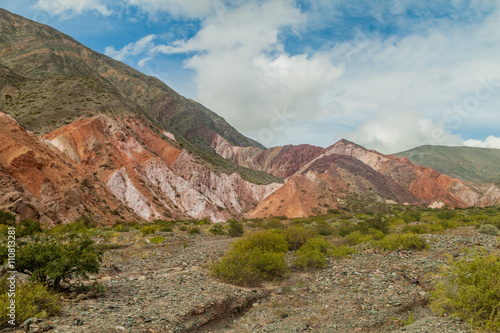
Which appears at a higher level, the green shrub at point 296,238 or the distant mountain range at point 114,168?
the distant mountain range at point 114,168

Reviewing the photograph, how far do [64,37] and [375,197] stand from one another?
13086cm

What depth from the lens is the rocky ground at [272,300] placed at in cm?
755

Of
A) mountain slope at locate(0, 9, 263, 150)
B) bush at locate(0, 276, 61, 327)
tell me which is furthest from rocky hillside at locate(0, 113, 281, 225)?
bush at locate(0, 276, 61, 327)

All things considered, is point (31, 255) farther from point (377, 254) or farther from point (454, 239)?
point (454, 239)

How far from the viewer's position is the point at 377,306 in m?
9.31

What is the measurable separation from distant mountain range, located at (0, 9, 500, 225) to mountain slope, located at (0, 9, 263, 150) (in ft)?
0.97

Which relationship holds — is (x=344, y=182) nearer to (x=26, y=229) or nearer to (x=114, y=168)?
(x=114, y=168)

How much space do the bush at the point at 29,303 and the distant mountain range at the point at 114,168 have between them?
22.9 metres

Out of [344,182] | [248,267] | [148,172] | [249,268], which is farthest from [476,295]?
[344,182]

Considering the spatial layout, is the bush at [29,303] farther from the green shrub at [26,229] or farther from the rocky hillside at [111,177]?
the rocky hillside at [111,177]

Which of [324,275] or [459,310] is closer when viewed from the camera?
[459,310]

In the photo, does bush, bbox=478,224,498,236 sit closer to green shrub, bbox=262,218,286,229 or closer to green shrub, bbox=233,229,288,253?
green shrub, bbox=233,229,288,253

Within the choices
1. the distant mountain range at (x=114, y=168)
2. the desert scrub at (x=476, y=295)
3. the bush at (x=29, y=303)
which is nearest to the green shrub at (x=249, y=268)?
the bush at (x=29, y=303)

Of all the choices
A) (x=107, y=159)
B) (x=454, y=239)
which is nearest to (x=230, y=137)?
(x=107, y=159)
